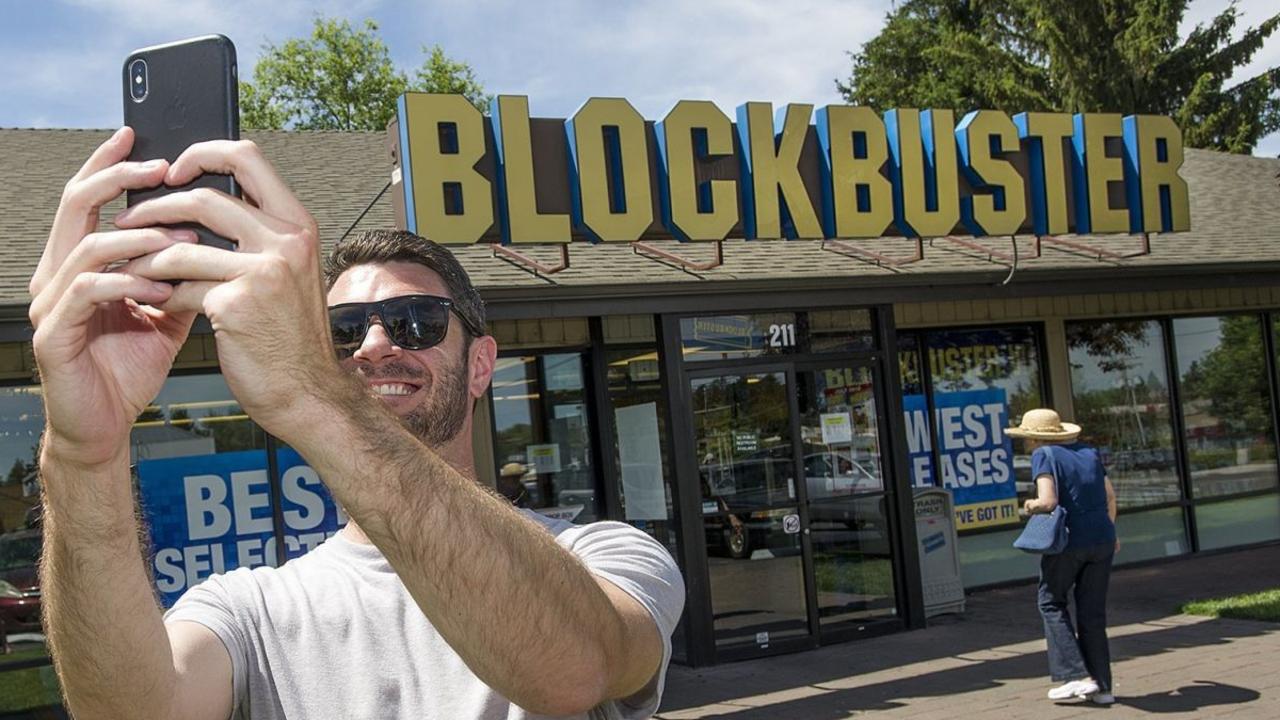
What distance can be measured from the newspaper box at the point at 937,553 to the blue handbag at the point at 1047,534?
3718 mm

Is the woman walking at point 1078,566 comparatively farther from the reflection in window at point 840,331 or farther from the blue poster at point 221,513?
the blue poster at point 221,513

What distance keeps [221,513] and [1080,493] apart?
5847 mm

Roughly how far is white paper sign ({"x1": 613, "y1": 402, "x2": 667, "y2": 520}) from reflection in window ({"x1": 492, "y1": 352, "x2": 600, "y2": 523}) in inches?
13.4

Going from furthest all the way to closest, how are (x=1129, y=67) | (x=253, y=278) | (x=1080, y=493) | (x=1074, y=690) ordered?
(x=1129, y=67)
(x=1074, y=690)
(x=1080, y=493)
(x=253, y=278)

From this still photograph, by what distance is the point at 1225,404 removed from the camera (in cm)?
1433

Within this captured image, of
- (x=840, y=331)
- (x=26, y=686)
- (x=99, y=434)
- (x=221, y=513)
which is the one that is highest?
(x=840, y=331)

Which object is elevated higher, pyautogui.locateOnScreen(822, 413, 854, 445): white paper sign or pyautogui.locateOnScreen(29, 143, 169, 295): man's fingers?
pyautogui.locateOnScreen(29, 143, 169, 295): man's fingers

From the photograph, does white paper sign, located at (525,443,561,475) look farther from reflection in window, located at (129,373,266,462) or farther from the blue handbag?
the blue handbag

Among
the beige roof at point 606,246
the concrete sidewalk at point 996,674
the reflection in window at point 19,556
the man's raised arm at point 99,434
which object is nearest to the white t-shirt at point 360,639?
the man's raised arm at point 99,434

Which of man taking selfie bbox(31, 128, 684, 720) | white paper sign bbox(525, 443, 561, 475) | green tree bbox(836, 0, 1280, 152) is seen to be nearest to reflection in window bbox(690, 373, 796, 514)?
white paper sign bbox(525, 443, 561, 475)

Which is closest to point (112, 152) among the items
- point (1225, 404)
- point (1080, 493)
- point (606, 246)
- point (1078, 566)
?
point (1080, 493)

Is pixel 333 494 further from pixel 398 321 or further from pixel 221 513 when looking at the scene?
pixel 221 513

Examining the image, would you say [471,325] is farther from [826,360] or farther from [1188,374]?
[1188,374]

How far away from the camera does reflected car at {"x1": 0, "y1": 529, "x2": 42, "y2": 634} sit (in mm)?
8570
